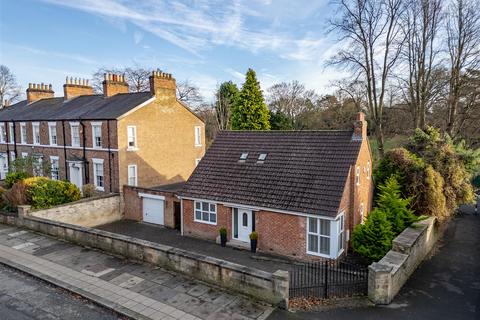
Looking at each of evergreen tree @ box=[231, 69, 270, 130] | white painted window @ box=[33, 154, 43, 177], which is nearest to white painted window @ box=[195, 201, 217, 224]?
white painted window @ box=[33, 154, 43, 177]

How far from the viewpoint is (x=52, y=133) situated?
25.6 metres

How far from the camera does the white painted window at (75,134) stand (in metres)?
23.7

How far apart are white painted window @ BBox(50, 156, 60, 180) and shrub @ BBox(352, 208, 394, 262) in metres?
22.9

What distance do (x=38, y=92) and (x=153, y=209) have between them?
23056 millimetres

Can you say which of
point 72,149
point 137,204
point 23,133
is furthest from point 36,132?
point 137,204

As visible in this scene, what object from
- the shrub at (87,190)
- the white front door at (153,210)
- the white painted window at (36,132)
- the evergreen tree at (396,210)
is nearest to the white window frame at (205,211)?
the white front door at (153,210)

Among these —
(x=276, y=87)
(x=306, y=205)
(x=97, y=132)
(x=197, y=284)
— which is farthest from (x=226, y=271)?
(x=276, y=87)

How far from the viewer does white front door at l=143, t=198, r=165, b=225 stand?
20.5 m

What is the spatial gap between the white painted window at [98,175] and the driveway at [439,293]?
58.8ft

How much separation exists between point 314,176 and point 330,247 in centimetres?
329

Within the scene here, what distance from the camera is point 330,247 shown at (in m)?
13.6

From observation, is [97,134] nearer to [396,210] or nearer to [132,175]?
[132,175]

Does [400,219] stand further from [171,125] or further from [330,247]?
[171,125]

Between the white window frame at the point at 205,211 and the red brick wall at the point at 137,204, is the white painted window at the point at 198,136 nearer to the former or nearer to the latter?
the red brick wall at the point at 137,204
